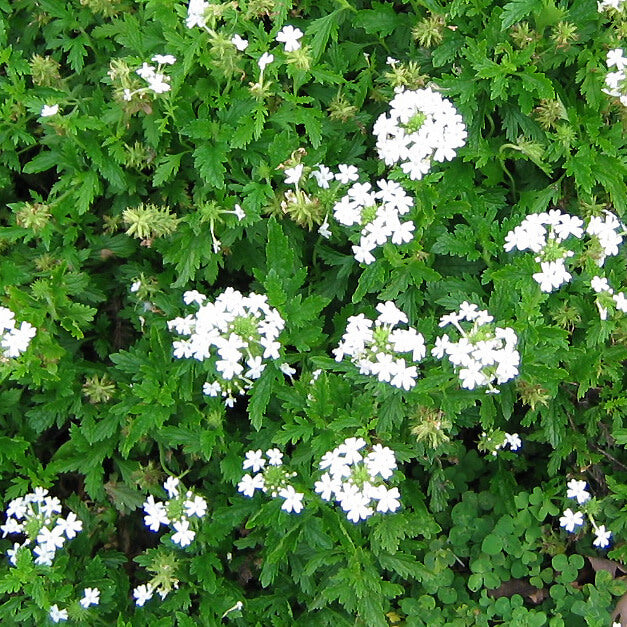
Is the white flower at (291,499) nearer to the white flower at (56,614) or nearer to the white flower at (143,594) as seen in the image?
the white flower at (143,594)

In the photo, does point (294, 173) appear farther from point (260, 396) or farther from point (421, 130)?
point (260, 396)

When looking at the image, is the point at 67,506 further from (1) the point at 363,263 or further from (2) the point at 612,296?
(2) the point at 612,296

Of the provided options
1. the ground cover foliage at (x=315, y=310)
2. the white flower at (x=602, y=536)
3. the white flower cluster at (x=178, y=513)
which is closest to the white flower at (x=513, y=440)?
the ground cover foliage at (x=315, y=310)

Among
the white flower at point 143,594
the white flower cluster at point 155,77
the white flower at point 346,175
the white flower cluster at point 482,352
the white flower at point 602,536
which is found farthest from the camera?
the white flower at point 602,536

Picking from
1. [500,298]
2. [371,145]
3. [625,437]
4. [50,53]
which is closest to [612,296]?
[500,298]

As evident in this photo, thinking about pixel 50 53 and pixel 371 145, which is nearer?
pixel 371 145

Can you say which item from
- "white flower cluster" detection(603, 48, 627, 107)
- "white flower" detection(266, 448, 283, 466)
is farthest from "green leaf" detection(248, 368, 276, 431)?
"white flower cluster" detection(603, 48, 627, 107)

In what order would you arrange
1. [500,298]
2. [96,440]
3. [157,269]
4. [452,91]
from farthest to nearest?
[157,269]
[96,440]
[452,91]
[500,298]
